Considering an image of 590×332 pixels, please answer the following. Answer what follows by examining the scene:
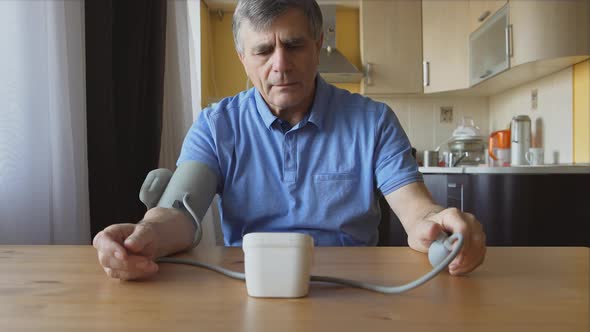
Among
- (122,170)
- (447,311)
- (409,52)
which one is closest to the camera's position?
(447,311)

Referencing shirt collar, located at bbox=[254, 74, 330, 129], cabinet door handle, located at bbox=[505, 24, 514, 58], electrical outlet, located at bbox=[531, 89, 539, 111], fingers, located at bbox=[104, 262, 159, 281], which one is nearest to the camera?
fingers, located at bbox=[104, 262, 159, 281]

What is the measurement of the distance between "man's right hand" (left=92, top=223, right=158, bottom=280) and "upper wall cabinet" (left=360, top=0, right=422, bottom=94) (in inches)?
139

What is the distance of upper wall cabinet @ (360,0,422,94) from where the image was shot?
4.18 metres

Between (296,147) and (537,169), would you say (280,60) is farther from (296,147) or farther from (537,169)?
(537,169)

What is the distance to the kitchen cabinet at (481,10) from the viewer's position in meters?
3.31

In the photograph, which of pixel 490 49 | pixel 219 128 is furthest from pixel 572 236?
pixel 219 128

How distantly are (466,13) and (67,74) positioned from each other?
9.72 ft

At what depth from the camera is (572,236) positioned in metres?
2.61

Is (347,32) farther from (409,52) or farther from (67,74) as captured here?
(67,74)

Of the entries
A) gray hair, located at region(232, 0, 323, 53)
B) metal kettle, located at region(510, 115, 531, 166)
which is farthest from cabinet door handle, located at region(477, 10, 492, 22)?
gray hair, located at region(232, 0, 323, 53)

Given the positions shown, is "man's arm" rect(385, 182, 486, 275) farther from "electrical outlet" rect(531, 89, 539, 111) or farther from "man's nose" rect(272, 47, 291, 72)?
"electrical outlet" rect(531, 89, 539, 111)

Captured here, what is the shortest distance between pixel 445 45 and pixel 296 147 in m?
3.00

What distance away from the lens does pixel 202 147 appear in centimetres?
134

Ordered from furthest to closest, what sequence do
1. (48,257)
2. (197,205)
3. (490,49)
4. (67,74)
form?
(490,49), (67,74), (197,205), (48,257)
